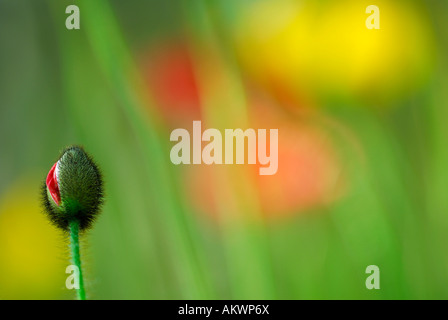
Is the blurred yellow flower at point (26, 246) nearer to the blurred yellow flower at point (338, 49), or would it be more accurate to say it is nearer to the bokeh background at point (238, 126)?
the bokeh background at point (238, 126)

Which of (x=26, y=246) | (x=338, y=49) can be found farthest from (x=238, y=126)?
(x=26, y=246)

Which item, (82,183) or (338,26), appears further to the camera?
(338,26)

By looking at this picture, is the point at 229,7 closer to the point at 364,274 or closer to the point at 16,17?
the point at 16,17

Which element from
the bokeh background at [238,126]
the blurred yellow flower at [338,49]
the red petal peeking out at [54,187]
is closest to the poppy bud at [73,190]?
the red petal peeking out at [54,187]

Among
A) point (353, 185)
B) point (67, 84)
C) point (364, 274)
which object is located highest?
point (67, 84)

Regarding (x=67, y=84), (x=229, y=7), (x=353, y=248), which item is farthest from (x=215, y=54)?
(x=353, y=248)

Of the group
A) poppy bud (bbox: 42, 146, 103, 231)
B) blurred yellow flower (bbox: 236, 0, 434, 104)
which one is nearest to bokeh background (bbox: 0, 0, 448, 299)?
blurred yellow flower (bbox: 236, 0, 434, 104)
